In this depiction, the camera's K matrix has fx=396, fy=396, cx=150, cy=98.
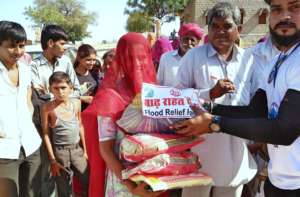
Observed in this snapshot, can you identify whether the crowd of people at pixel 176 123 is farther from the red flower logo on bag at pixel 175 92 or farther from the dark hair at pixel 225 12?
the red flower logo on bag at pixel 175 92

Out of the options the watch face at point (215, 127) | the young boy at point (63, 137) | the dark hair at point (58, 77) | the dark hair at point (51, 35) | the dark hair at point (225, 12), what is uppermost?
the dark hair at point (225, 12)

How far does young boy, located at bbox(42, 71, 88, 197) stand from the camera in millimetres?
3717

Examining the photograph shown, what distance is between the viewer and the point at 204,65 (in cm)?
259

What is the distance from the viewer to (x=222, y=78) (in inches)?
102

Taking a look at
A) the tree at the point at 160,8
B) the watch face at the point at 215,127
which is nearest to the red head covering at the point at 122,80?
the watch face at the point at 215,127

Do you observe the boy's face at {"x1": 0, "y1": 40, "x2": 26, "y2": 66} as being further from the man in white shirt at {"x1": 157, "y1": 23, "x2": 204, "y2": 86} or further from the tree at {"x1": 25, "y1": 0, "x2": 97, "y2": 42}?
the tree at {"x1": 25, "y1": 0, "x2": 97, "y2": 42}

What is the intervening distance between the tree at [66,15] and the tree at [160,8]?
11.6m

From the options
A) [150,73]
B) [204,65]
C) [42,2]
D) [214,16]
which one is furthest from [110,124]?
[42,2]

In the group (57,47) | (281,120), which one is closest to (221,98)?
(281,120)

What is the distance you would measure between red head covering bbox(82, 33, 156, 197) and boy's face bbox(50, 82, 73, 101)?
1.66 meters

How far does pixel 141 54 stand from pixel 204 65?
658mm

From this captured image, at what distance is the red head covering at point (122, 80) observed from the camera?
6.60 feet

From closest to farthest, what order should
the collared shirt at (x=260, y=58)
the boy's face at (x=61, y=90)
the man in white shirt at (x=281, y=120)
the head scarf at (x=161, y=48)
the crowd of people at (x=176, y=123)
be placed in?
1. the man in white shirt at (x=281, y=120)
2. the crowd of people at (x=176, y=123)
3. the collared shirt at (x=260, y=58)
4. the boy's face at (x=61, y=90)
5. the head scarf at (x=161, y=48)

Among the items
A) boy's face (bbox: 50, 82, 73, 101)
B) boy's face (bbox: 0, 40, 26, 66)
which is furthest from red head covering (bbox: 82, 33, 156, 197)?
boy's face (bbox: 50, 82, 73, 101)
